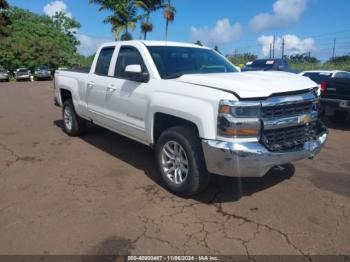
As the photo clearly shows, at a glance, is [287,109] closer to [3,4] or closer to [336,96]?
[336,96]

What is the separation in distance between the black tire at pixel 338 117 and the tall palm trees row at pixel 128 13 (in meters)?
17.1

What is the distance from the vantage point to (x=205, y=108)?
12.4 feet

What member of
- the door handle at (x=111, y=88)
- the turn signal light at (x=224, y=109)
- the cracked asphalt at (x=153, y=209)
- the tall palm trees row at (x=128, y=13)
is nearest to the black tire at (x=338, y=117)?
the cracked asphalt at (x=153, y=209)

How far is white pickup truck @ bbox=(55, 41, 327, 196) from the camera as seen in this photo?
3.68m

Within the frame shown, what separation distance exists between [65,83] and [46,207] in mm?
3763

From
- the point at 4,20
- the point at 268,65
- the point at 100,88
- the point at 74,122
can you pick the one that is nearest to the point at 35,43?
the point at 4,20

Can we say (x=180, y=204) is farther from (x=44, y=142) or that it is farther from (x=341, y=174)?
(x=44, y=142)

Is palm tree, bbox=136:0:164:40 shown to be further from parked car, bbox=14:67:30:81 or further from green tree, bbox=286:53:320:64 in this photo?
green tree, bbox=286:53:320:64

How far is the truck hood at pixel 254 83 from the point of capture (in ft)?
12.1

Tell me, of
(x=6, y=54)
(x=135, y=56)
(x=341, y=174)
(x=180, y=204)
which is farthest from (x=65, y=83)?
(x=6, y=54)

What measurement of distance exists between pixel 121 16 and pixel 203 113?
21.5 metres

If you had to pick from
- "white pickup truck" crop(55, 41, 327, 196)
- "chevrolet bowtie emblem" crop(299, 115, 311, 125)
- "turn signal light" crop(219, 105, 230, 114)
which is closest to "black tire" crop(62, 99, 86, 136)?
"white pickup truck" crop(55, 41, 327, 196)

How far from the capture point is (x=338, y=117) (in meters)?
9.16

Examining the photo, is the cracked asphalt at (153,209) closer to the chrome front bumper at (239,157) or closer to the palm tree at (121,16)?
the chrome front bumper at (239,157)
